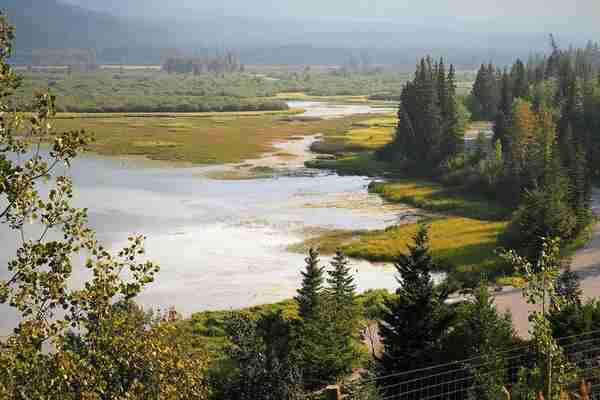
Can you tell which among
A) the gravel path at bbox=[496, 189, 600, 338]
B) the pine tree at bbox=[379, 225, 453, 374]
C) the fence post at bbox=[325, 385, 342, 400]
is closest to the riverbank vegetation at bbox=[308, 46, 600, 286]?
the gravel path at bbox=[496, 189, 600, 338]

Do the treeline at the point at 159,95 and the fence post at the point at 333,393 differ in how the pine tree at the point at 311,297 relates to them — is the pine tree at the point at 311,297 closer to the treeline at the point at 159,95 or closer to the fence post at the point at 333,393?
the fence post at the point at 333,393

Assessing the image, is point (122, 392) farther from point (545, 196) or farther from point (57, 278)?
point (545, 196)

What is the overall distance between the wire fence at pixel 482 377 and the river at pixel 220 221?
44.7 feet

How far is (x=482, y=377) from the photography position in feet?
51.3

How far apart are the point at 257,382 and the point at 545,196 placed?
26.5 meters

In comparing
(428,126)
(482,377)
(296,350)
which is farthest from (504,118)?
(482,377)

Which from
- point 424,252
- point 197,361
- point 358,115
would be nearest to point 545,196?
point 424,252

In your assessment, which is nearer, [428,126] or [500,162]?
[500,162]

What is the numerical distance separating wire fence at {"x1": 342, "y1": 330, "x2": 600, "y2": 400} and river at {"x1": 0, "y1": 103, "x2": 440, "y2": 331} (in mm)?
13640

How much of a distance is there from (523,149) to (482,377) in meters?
43.0

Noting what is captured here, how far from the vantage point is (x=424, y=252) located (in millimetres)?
22219

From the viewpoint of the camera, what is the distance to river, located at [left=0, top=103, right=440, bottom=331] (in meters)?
34.6

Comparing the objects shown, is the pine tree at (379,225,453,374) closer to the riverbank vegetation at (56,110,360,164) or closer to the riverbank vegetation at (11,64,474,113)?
the riverbank vegetation at (56,110,360,164)

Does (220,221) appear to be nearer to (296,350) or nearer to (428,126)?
(296,350)
